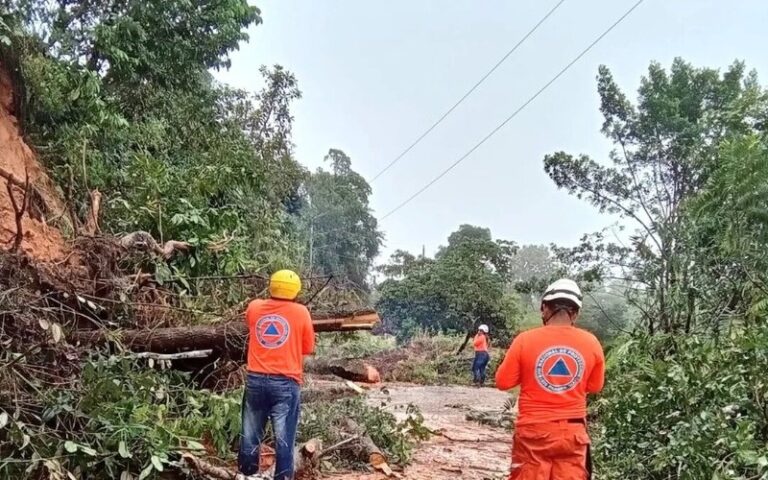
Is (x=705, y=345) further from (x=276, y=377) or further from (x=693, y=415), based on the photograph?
(x=276, y=377)

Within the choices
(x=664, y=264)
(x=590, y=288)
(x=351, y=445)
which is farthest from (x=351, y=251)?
(x=351, y=445)

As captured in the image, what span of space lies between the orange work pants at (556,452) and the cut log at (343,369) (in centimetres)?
929

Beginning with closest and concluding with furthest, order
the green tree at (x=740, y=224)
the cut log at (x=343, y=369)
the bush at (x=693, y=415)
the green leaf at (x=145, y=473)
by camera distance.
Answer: the bush at (x=693, y=415) → the green leaf at (x=145, y=473) → the green tree at (x=740, y=224) → the cut log at (x=343, y=369)

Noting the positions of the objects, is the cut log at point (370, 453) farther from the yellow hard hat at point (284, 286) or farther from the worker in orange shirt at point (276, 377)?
the yellow hard hat at point (284, 286)

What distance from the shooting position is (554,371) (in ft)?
9.99

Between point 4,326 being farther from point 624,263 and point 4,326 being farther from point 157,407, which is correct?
point 624,263

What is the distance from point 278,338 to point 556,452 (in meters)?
2.15

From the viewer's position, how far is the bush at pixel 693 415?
354 centimetres

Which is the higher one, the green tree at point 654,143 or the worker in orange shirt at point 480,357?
the green tree at point 654,143

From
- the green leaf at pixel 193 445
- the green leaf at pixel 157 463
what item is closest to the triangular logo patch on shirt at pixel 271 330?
the green leaf at pixel 193 445

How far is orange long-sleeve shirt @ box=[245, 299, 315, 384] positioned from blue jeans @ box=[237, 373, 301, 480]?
8 centimetres

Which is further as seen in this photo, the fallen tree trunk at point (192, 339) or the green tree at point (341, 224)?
the green tree at point (341, 224)

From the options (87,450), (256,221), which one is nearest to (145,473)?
(87,450)

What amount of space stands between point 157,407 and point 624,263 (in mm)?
13123
